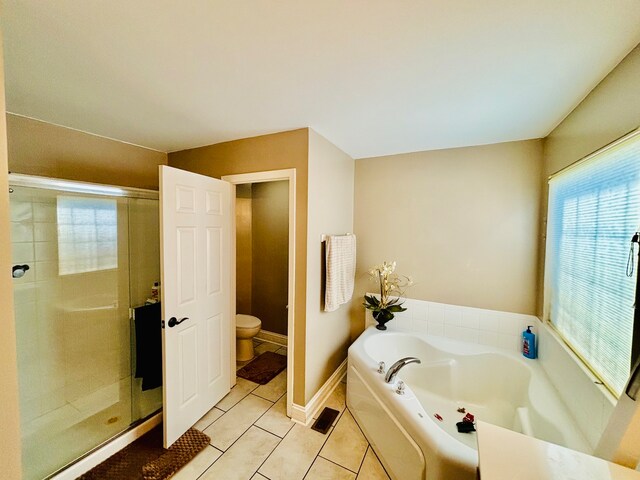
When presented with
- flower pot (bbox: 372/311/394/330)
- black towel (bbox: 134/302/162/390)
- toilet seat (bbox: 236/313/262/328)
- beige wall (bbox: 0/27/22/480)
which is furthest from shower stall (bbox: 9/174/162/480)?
flower pot (bbox: 372/311/394/330)

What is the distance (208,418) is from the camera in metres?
1.94

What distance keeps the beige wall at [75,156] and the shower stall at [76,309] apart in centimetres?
37

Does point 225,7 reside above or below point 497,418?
above

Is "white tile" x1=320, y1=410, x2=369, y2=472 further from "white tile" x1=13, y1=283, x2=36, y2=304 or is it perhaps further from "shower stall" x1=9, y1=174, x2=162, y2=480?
"white tile" x1=13, y1=283, x2=36, y2=304

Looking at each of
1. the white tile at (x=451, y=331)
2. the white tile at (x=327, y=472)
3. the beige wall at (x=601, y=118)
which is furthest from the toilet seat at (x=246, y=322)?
the beige wall at (x=601, y=118)

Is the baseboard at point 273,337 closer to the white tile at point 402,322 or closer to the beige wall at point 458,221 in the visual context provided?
the beige wall at point 458,221

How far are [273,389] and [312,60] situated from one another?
102 inches

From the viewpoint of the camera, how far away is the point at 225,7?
83 centimetres

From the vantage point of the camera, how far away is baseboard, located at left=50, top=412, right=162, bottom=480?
1448 millimetres

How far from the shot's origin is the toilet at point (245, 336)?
2719 millimetres

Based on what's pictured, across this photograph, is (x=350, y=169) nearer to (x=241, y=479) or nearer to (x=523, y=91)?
(x=523, y=91)

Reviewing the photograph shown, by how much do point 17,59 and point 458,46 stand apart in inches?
76.6

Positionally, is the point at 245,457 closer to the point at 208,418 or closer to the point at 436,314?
the point at 208,418

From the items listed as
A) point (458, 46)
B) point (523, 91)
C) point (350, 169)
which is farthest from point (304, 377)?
point (523, 91)
